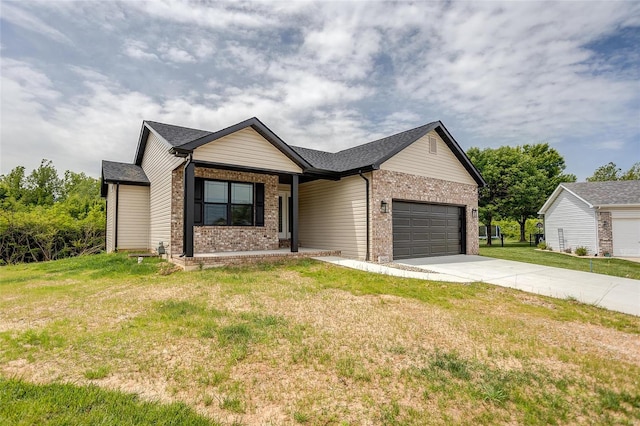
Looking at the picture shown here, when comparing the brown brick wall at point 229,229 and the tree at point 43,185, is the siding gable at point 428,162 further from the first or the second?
the tree at point 43,185

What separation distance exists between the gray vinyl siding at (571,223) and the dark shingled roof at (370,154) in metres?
14.5

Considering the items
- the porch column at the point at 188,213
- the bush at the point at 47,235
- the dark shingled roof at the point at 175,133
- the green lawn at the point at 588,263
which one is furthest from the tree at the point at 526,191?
the bush at the point at 47,235

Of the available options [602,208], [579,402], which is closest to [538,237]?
[602,208]

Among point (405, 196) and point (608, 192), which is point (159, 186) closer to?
point (405, 196)

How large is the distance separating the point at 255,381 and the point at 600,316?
21.1ft

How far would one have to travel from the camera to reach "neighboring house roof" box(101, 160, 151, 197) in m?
13.2

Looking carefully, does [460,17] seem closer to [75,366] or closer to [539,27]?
[539,27]

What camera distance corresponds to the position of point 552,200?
23.1 m

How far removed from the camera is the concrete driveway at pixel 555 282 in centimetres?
689

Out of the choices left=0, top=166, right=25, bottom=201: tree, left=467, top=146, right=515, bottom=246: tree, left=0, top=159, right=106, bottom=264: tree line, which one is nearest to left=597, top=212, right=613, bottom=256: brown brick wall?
left=467, top=146, right=515, bottom=246: tree

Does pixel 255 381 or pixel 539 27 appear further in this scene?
pixel 539 27

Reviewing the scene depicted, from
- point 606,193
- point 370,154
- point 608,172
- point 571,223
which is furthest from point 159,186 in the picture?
point 608,172

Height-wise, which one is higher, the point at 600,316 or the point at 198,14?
the point at 198,14

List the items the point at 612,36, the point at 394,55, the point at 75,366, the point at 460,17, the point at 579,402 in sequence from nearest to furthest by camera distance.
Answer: the point at 579,402, the point at 75,366, the point at 460,17, the point at 612,36, the point at 394,55
